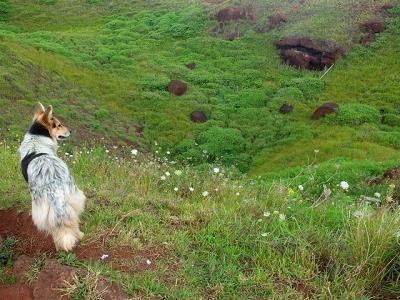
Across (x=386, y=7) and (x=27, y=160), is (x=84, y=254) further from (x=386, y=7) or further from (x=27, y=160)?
(x=386, y=7)

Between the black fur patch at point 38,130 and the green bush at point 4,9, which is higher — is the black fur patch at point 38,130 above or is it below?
above

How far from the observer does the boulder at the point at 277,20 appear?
134ft

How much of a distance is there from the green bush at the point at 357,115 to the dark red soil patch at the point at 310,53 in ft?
22.4

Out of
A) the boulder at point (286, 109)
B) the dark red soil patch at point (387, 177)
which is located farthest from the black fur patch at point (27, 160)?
the boulder at point (286, 109)

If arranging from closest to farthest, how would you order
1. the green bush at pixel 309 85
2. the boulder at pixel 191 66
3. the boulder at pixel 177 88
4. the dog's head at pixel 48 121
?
1. the dog's head at pixel 48 121
2. the green bush at pixel 309 85
3. the boulder at pixel 177 88
4. the boulder at pixel 191 66

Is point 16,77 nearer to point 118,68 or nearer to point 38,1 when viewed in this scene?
point 118,68

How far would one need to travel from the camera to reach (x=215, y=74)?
35.8 metres

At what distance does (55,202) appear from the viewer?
19.2 feet

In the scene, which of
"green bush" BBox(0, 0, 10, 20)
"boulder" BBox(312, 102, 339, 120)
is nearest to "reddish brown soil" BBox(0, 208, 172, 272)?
"boulder" BBox(312, 102, 339, 120)

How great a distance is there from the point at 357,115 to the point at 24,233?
24986 millimetres

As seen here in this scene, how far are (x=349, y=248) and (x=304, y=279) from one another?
75 cm

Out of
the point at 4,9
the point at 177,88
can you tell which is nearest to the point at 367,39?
the point at 177,88

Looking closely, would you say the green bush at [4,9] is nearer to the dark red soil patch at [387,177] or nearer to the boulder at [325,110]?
the boulder at [325,110]

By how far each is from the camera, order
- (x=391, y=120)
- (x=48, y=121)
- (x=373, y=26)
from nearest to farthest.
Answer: (x=48, y=121), (x=391, y=120), (x=373, y=26)
